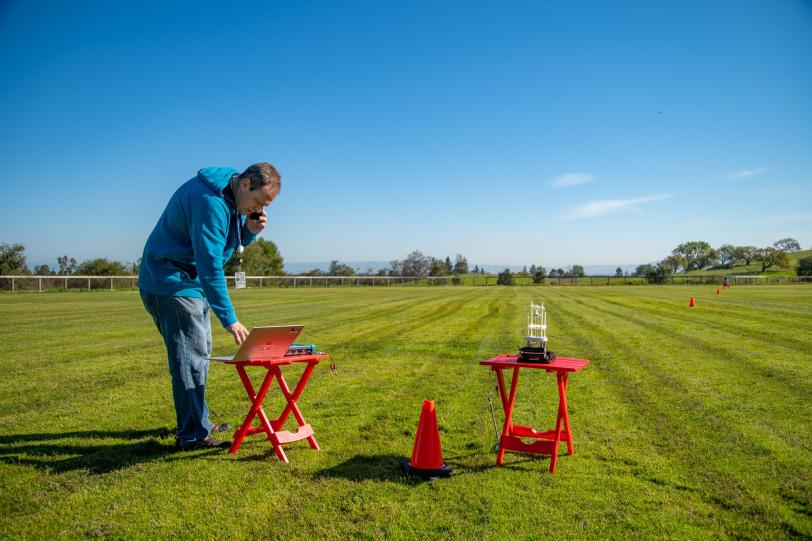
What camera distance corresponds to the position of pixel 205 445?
542 centimetres

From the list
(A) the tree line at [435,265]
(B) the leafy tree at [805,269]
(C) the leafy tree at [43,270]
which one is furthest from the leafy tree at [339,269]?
(B) the leafy tree at [805,269]

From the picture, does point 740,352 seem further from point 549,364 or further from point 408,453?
point 408,453

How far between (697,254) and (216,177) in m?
154

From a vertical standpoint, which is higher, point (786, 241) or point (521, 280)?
point (786, 241)

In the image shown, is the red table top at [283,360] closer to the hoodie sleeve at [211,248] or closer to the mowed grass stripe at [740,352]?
the hoodie sleeve at [211,248]

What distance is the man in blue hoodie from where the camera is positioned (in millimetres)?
4918

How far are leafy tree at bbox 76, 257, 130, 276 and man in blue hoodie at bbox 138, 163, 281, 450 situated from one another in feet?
197

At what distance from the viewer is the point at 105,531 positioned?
3.70m

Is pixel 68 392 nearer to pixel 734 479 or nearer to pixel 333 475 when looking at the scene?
pixel 333 475

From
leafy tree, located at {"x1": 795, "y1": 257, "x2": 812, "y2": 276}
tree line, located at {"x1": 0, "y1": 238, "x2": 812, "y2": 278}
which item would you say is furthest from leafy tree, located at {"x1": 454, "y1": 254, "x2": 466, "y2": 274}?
leafy tree, located at {"x1": 795, "y1": 257, "x2": 812, "y2": 276}

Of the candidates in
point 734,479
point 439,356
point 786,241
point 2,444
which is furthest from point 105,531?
point 786,241

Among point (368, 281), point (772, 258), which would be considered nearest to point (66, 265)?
point (368, 281)

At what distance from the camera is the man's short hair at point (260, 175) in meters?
5.00

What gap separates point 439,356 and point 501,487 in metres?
6.57
